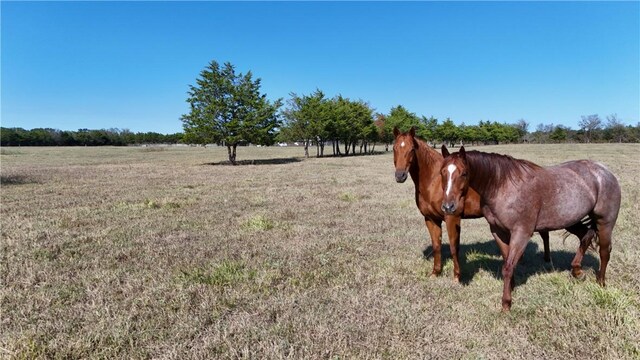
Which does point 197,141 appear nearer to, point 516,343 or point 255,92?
point 255,92

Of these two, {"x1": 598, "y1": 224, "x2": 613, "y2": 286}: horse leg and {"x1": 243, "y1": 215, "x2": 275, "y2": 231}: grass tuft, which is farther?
{"x1": 243, "y1": 215, "x2": 275, "y2": 231}: grass tuft

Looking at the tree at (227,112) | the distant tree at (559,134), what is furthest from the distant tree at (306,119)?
the distant tree at (559,134)

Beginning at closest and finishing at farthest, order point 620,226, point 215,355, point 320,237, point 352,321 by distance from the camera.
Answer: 1. point 215,355
2. point 352,321
3. point 320,237
4. point 620,226

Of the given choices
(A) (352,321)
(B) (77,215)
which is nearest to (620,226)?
(A) (352,321)

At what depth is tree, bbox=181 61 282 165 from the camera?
35000 mm

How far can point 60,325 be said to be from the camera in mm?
3977

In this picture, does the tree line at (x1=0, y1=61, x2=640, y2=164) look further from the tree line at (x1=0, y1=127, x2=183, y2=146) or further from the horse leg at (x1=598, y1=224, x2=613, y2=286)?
the tree line at (x1=0, y1=127, x2=183, y2=146)

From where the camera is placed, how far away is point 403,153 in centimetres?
536

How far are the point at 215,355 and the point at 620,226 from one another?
33.5ft

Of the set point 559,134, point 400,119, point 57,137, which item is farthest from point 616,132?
point 57,137

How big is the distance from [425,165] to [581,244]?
2.75 m

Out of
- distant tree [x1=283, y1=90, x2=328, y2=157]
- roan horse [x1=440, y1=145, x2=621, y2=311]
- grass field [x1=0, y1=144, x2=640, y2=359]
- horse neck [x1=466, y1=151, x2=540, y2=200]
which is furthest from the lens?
distant tree [x1=283, y1=90, x2=328, y2=157]

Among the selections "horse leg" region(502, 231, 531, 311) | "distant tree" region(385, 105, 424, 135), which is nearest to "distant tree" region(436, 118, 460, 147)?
"distant tree" region(385, 105, 424, 135)

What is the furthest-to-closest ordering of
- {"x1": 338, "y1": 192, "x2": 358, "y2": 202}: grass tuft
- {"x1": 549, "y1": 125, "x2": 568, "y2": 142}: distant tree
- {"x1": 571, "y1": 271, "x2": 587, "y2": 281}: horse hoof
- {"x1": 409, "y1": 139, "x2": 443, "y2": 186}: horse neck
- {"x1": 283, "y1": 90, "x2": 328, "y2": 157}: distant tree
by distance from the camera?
{"x1": 549, "y1": 125, "x2": 568, "y2": 142}: distant tree → {"x1": 283, "y1": 90, "x2": 328, "y2": 157}: distant tree → {"x1": 338, "y1": 192, "x2": 358, "y2": 202}: grass tuft → {"x1": 409, "y1": 139, "x2": 443, "y2": 186}: horse neck → {"x1": 571, "y1": 271, "x2": 587, "y2": 281}: horse hoof
